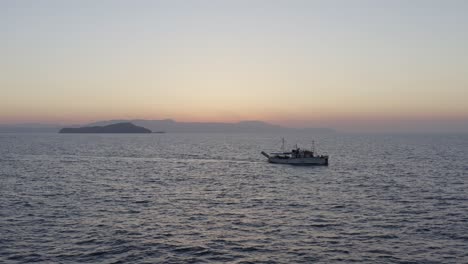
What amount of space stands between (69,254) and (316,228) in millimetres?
22220

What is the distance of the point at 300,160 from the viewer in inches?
4176

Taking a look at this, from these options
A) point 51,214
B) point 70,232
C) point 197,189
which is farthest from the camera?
point 197,189

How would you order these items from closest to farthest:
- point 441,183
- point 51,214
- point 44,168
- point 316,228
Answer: point 316,228 → point 51,214 → point 441,183 → point 44,168

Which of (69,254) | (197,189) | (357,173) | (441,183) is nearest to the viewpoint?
(69,254)

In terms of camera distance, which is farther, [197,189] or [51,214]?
[197,189]

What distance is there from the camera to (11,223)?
40750 millimetres

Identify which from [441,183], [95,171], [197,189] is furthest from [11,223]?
[441,183]

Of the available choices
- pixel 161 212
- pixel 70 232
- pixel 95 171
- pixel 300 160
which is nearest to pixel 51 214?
pixel 70 232

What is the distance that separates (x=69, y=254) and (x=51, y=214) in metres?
15.4

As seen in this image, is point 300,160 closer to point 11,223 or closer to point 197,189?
point 197,189

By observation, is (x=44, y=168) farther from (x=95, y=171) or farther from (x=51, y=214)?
(x=51, y=214)

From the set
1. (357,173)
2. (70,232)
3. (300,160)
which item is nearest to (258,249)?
(70,232)

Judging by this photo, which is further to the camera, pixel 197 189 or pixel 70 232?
pixel 197 189

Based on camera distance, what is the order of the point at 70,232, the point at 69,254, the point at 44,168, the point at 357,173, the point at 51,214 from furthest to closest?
the point at 44,168
the point at 357,173
the point at 51,214
the point at 70,232
the point at 69,254
